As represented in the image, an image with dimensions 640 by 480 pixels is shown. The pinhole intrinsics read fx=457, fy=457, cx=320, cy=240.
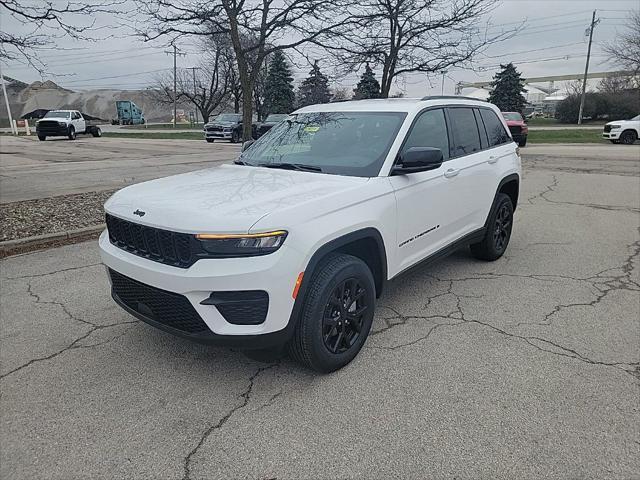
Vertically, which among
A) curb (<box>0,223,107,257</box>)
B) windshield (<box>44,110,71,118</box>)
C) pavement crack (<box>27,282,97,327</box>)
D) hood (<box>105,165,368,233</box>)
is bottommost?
pavement crack (<box>27,282,97,327</box>)

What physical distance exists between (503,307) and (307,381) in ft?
6.92

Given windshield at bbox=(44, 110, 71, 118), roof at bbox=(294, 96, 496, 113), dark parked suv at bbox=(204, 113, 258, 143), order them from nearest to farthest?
roof at bbox=(294, 96, 496, 113)
dark parked suv at bbox=(204, 113, 258, 143)
windshield at bbox=(44, 110, 71, 118)

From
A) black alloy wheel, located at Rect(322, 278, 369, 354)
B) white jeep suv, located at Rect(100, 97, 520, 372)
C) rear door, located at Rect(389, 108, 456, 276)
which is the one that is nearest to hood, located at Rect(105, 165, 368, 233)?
white jeep suv, located at Rect(100, 97, 520, 372)

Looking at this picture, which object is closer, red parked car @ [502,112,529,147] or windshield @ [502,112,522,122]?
red parked car @ [502,112,529,147]

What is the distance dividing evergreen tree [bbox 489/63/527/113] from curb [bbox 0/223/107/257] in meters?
49.9

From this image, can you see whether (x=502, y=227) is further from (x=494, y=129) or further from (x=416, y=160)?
(x=416, y=160)

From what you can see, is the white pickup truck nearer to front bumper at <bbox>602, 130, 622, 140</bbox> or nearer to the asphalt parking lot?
the asphalt parking lot

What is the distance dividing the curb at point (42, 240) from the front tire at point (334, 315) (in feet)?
15.1

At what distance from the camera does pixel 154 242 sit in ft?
9.16

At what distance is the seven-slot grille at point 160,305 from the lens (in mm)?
2648

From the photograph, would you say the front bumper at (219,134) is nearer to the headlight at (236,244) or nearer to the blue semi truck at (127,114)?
the headlight at (236,244)

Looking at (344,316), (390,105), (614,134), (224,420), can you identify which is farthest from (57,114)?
(224,420)

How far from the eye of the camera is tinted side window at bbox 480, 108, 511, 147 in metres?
5.16

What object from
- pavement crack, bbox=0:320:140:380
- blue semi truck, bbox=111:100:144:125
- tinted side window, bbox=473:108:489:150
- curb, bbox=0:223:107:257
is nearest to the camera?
pavement crack, bbox=0:320:140:380
